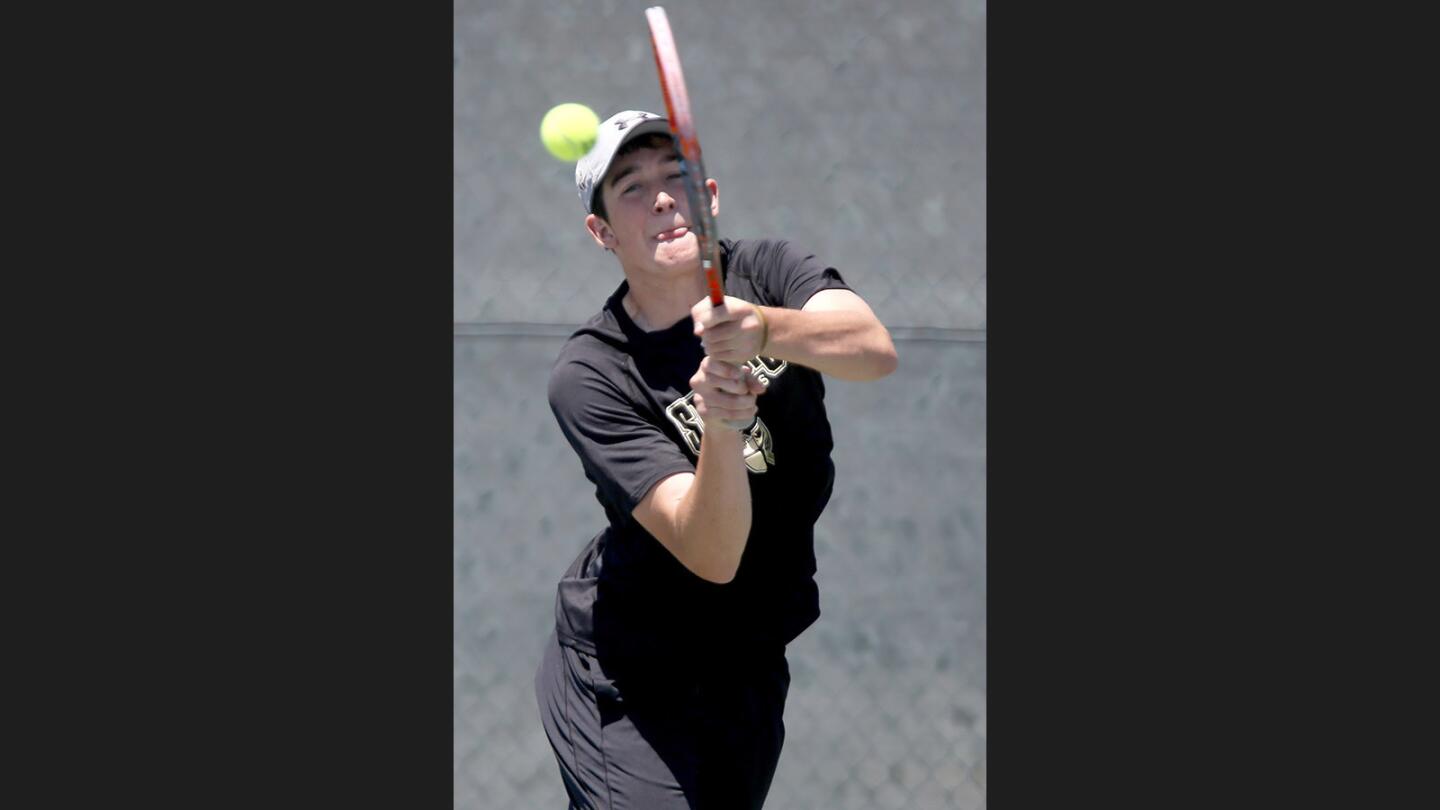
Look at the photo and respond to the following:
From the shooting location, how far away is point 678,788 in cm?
342

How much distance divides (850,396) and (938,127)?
717mm

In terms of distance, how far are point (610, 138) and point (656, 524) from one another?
29.4 inches

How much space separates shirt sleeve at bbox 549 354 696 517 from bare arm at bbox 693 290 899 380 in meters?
0.33

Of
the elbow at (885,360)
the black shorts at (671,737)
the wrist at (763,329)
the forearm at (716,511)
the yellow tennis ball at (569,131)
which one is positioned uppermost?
the yellow tennis ball at (569,131)

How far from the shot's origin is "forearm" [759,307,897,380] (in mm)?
3059

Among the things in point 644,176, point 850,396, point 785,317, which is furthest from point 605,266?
point 785,317

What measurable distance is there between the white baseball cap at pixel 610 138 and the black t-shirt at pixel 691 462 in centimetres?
25

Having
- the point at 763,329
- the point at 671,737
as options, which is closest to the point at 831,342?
the point at 763,329

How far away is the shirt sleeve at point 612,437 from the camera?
326 centimetres

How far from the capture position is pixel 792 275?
136 inches

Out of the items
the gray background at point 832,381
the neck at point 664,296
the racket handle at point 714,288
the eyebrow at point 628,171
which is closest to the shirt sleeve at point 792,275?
the neck at point 664,296

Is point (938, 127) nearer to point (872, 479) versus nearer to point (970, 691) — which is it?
point (872, 479)

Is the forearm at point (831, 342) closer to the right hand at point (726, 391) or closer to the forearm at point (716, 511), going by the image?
the right hand at point (726, 391)

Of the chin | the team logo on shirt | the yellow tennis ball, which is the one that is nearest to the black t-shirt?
the team logo on shirt
